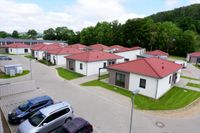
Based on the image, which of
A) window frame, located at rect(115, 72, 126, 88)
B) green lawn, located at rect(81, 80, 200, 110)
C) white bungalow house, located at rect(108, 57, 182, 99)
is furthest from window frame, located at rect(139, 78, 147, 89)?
window frame, located at rect(115, 72, 126, 88)

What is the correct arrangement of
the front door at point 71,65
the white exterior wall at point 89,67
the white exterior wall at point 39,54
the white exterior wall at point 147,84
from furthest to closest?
the white exterior wall at point 39,54 < the front door at point 71,65 < the white exterior wall at point 89,67 < the white exterior wall at point 147,84

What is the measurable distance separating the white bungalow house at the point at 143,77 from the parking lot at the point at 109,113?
2532 mm

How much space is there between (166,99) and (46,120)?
1281 cm

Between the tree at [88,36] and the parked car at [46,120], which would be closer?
the parked car at [46,120]

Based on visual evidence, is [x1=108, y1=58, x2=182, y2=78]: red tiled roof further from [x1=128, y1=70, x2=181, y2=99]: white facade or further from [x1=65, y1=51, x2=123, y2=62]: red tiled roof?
[x1=65, y1=51, x2=123, y2=62]: red tiled roof

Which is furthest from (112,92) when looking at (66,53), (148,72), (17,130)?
(66,53)

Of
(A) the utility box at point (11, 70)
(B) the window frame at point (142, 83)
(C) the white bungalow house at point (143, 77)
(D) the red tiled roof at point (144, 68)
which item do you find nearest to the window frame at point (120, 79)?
(C) the white bungalow house at point (143, 77)

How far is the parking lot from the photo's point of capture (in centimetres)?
1108

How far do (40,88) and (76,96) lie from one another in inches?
206

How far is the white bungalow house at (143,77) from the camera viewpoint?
53.6 ft

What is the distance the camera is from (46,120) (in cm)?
984

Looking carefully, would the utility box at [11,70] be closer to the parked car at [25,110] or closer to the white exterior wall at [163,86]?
the parked car at [25,110]

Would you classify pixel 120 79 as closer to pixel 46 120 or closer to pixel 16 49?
pixel 46 120

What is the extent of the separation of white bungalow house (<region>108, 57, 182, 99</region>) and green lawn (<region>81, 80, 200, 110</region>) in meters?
0.64
